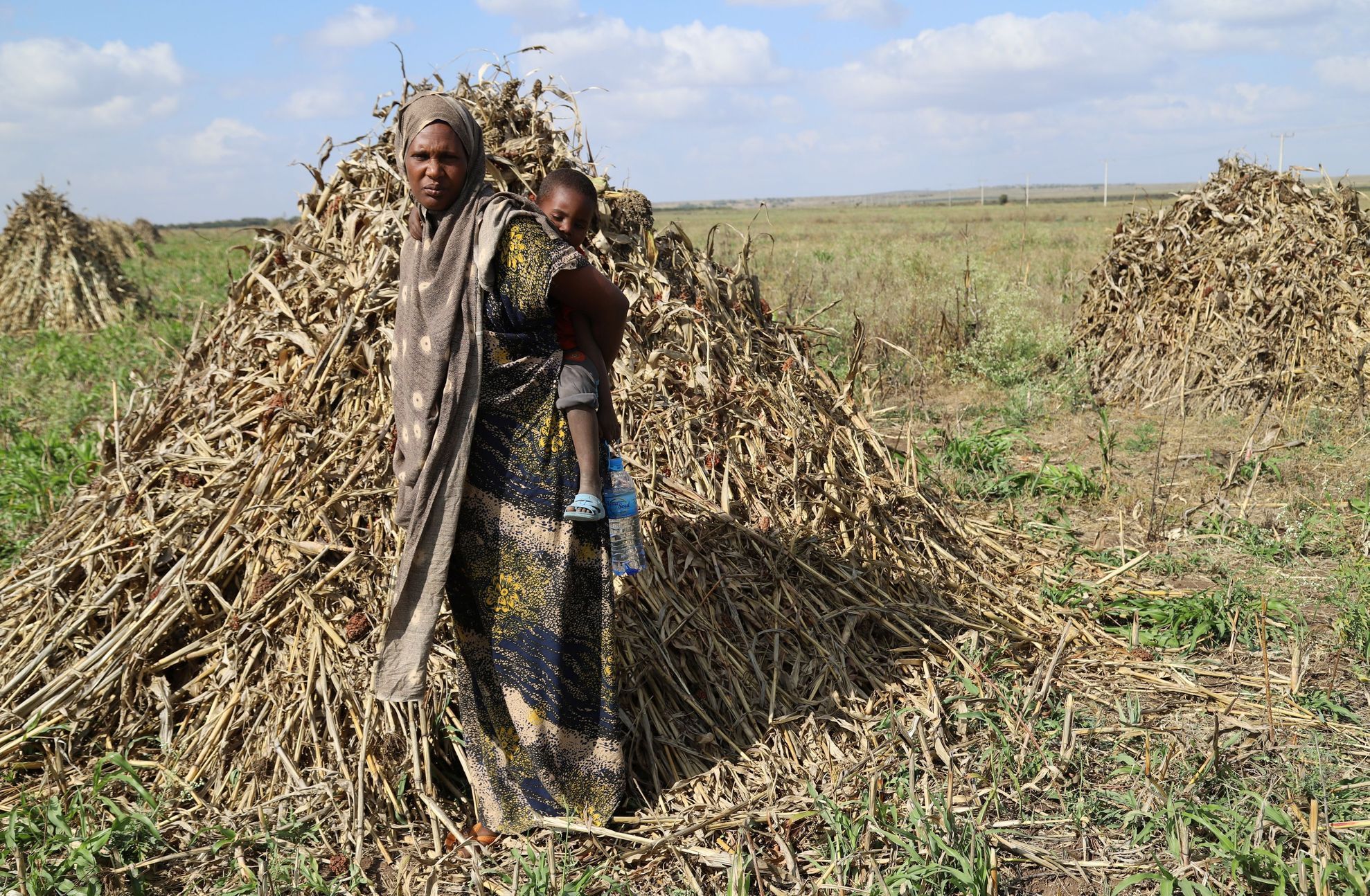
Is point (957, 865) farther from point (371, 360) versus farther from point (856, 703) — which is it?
point (371, 360)

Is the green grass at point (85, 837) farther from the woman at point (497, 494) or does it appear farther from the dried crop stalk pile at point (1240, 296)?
the dried crop stalk pile at point (1240, 296)

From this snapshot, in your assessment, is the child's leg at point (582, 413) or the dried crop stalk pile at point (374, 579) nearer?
the child's leg at point (582, 413)

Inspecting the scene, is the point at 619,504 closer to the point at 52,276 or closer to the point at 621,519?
the point at 621,519

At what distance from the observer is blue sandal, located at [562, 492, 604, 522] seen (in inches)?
88.5

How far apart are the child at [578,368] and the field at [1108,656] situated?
3.15 ft

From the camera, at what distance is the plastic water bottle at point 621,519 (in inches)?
93.0

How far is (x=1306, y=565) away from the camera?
438cm

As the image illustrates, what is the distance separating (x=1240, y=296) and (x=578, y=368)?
660 cm

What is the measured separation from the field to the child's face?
1.56 meters

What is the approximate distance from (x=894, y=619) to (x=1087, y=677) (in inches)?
28.3

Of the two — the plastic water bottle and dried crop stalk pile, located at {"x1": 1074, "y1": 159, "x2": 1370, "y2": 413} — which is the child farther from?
dried crop stalk pile, located at {"x1": 1074, "y1": 159, "x2": 1370, "y2": 413}

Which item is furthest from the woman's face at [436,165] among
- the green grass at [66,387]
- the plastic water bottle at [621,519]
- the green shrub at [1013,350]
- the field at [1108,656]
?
the green shrub at [1013,350]

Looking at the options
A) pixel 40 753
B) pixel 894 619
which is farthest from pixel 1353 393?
pixel 40 753

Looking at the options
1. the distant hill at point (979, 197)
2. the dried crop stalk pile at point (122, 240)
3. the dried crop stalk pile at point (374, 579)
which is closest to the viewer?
the dried crop stalk pile at point (374, 579)
